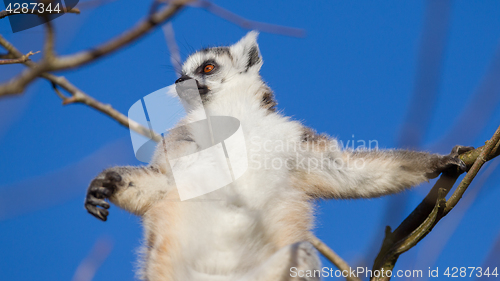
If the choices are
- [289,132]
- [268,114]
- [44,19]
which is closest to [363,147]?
[289,132]

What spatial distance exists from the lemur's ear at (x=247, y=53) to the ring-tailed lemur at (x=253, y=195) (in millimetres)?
860

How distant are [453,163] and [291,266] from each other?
1.63 meters

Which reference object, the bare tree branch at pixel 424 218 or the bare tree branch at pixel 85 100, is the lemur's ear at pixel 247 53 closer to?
the bare tree branch at pixel 85 100

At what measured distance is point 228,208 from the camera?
11.6ft

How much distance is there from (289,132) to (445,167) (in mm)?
1499

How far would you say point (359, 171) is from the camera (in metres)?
3.96

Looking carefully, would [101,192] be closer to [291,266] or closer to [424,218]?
[291,266]

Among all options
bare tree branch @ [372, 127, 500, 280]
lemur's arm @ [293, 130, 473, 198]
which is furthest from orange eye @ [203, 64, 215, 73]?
bare tree branch @ [372, 127, 500, 280]

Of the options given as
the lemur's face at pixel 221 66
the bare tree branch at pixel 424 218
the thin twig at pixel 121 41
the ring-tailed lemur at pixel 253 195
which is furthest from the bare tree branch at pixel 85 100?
the bare tree branch at pixel 424 218

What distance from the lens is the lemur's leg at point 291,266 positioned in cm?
294

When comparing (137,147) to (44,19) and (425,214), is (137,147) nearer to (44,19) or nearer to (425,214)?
(425,214)

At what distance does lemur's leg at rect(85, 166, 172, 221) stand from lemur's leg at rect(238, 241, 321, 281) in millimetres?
1236

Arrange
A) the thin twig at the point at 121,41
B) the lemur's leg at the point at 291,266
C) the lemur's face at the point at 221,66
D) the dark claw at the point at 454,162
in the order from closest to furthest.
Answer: the thin twig at the point at 121,41 → the lemur's leg at the point at 291,266 → the dark claw at the point at 454,162 → the lemur's face at the point at 221,66
